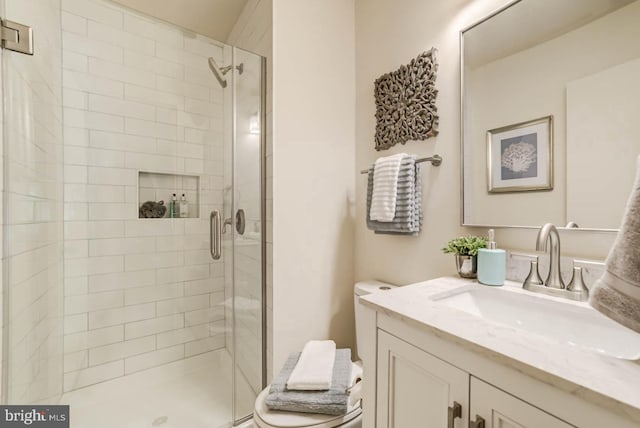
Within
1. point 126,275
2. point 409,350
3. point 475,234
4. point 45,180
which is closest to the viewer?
point 409,350

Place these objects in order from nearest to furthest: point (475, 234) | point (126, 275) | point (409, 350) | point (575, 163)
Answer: point (409, 350), point (575, 163), point (475, 234), point (126, 275)

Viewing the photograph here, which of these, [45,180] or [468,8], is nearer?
[468,8]

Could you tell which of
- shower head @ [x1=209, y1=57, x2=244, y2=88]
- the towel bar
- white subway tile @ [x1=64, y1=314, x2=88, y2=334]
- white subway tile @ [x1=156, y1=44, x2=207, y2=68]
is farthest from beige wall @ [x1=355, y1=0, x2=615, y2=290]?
white subway tile @ [x1=64, y1=314, x2=88, y2=334]

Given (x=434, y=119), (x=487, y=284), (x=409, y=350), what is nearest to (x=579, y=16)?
(x=434, y=119)

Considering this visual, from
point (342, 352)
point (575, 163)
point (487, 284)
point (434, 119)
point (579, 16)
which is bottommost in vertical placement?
point (342, 352)

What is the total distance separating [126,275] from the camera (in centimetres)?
171

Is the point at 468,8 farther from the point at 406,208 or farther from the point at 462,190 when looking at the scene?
the point at 406,208

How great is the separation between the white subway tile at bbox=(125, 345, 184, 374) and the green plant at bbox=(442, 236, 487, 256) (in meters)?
1.83

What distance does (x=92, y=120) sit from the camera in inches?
63.4

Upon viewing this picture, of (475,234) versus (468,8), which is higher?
(468,8)

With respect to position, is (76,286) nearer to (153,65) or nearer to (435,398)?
(153,65)

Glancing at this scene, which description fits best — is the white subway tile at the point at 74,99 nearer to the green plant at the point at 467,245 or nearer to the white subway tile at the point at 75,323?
the white subway tile at the point at 75,323

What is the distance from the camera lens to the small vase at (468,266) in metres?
0.98

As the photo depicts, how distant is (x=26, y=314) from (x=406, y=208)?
65.0 inches
